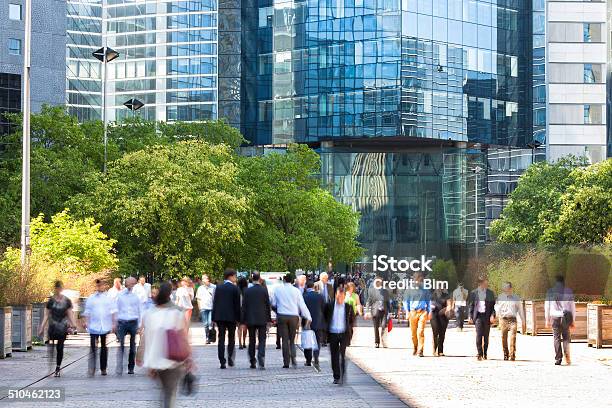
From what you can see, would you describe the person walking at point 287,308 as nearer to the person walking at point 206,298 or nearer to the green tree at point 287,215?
the person walking at point 206,298

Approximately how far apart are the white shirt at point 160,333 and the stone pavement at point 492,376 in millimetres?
5544

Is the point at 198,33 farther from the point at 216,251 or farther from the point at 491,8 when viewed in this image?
the point at 216,251

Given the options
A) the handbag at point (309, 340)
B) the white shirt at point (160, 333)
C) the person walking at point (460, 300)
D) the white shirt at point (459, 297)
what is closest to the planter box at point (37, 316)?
the handbag at point (309, 340)

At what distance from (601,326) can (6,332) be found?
1509cm

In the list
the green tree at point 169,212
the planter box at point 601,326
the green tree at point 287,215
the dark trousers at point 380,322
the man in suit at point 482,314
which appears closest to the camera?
the man in suit at point 482,314

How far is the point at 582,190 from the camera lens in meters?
78.9

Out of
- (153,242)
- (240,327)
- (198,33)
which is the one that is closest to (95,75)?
(198,33)

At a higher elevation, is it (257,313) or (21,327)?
(257,313)

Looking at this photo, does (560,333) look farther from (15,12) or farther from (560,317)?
(15,12)

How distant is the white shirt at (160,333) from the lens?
536 inches

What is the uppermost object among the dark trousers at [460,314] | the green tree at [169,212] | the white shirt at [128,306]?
the green tree at [169,212]

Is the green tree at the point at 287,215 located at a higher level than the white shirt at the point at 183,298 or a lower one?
higher

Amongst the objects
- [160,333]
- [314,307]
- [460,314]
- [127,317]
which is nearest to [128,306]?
[127,317]

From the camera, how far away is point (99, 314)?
2439cm
